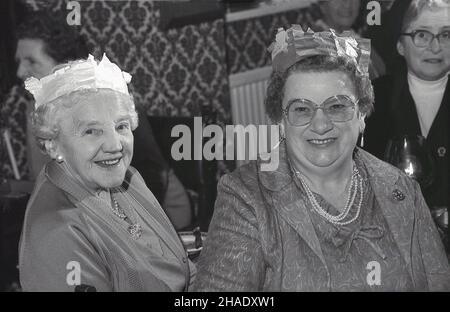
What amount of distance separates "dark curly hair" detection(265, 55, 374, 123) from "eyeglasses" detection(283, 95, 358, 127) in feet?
0.14

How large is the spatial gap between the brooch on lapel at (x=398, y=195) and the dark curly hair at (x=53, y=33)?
3.47ft

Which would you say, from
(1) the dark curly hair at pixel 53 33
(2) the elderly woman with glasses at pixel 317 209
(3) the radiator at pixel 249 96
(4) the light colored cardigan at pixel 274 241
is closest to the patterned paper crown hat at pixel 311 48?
(2) the elderly woman with glasses at pixel 317 209

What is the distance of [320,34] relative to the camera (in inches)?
62.5

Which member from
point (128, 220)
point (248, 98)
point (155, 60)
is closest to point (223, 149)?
point (248, 98)

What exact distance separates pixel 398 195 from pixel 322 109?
1.14 ft

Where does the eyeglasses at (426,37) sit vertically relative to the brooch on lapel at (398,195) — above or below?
above

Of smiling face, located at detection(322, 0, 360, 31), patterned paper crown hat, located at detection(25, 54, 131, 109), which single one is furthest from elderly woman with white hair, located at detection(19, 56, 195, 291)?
smiling face, located at detection(322, 0, 360, 31)

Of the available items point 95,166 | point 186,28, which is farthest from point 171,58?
point 95,166

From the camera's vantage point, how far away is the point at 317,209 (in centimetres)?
161

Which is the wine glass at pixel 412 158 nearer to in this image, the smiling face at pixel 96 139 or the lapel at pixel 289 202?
the lapel at pixel 289 202

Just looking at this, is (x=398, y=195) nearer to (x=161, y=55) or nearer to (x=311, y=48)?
(x=311, y=48)

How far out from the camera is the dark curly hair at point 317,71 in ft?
5.09

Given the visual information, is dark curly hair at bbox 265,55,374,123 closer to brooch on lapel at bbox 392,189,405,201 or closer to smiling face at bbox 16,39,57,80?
brooch on lapel at bbox 392,189,405,201

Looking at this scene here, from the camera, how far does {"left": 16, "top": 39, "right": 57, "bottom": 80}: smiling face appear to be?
1891 millimetres
